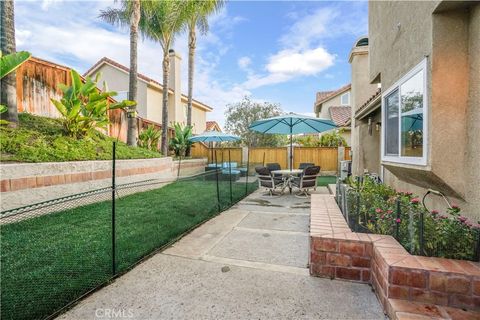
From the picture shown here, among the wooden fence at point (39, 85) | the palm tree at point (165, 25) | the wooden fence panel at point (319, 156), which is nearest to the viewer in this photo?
the wooden fence at point (39, 85)

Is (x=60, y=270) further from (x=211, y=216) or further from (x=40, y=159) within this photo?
(x=40, y=159)

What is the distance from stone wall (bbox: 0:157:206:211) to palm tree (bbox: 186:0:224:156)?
23.8 feet

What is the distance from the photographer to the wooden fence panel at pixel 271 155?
16.1m

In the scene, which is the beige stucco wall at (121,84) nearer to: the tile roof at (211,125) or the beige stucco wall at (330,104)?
the tile roof at (211,125)

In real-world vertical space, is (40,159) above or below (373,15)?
below

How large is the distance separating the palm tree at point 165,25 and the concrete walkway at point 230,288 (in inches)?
373

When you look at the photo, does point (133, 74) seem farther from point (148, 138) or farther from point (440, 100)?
point (440, 100)

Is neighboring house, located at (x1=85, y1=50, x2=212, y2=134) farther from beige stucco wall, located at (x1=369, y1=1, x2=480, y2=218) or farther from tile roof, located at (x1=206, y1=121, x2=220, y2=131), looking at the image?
beige stucco wall, located at (x1=369, y1=1, x2=480, y2=218)

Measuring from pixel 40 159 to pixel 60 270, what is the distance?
3752 mm

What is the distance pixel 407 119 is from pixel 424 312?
268cm

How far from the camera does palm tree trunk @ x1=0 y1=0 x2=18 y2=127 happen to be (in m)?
6.01

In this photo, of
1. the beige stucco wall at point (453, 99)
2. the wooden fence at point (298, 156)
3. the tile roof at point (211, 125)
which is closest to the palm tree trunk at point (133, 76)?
the wooden fence at point (298, 156)

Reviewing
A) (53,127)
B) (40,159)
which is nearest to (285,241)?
(40,159)

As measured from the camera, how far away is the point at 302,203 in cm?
764
